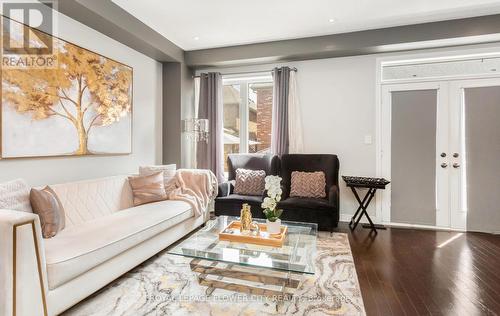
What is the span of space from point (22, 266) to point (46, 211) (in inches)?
25.9

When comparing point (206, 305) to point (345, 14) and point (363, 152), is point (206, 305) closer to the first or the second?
point (363, 152)

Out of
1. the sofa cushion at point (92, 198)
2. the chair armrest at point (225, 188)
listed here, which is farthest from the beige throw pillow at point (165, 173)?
the chair armrest at point (225, 188)

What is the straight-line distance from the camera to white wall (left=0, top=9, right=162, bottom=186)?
2.58 metres

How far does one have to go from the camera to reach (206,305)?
1912mm

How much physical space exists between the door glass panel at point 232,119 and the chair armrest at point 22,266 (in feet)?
11.0

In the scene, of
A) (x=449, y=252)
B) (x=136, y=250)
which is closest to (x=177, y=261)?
(x=136, y=250)

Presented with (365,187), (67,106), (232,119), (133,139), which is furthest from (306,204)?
(67,106)

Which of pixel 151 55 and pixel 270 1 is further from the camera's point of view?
pixel 151 55

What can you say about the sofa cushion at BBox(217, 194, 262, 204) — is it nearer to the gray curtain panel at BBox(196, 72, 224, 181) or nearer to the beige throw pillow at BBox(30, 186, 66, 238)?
the gray curtain panel at BBox(196, 72, 224, 181)

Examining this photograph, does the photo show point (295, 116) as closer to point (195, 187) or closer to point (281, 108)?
point (281, 108)

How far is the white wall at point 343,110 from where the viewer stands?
4.02m

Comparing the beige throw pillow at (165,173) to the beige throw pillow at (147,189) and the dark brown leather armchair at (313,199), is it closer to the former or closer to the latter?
the beige throw pillow at (147,189)

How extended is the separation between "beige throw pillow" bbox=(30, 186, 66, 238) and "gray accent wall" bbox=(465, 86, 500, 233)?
15.6ft

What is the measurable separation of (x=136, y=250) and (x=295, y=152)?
9.01 ft
